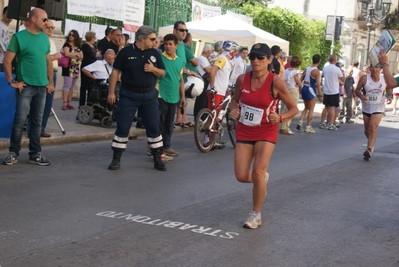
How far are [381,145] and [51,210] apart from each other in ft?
35.3

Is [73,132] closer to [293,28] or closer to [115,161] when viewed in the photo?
[115,161]

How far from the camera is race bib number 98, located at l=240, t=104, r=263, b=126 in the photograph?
715 centimetres

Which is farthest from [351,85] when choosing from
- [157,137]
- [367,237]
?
[367,237]

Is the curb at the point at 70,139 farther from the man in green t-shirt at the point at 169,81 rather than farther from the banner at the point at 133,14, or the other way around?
the banner at the point at 133,14

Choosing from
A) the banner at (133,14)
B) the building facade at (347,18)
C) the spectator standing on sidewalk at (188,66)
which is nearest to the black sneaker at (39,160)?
the spectator standing on sidewalk at (188,66)

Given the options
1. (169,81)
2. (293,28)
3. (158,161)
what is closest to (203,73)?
(169,81)

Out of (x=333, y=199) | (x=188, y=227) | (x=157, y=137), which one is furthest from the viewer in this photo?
(x=157, y=137)

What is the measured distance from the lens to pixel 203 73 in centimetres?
1512

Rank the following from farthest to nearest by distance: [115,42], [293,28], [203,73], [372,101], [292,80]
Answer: [293,28]
[292,80]
[115,42]
[203,73]
[372,101]

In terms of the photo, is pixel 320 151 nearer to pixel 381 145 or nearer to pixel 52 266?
pixel 381 145

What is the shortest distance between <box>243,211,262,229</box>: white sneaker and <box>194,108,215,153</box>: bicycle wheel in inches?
219

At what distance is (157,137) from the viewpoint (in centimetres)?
1030

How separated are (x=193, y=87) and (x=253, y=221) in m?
6.85

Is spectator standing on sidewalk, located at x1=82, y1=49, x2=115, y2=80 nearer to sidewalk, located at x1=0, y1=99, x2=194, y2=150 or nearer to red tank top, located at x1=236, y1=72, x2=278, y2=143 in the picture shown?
sidewalk, located at x1=0, y1=99, x2=194, y2=150
